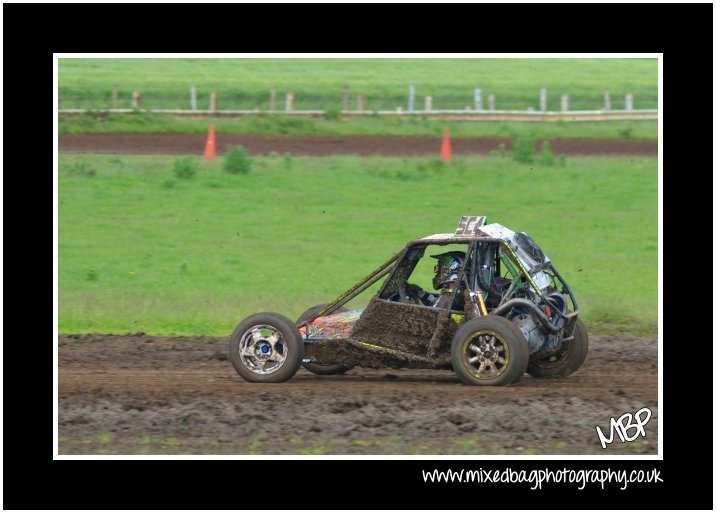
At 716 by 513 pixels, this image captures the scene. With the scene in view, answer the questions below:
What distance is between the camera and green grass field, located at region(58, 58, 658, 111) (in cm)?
3456

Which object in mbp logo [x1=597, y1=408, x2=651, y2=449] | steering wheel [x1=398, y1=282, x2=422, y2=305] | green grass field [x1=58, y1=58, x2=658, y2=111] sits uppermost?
green grass field [x1=58, y1=58, x2=658, y2=111]

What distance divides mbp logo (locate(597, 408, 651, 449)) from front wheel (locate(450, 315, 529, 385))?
1277 mm

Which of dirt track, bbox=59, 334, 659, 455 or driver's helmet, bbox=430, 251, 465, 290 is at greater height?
driver's helmet, bbox=430, 251, 465, 290

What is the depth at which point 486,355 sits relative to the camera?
42.0 ft

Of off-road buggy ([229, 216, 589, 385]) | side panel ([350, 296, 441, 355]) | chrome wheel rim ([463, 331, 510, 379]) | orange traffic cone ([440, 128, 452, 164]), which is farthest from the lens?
orange traffic cone ([440, 128, 452, 164])

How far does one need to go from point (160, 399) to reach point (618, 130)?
77.7ft

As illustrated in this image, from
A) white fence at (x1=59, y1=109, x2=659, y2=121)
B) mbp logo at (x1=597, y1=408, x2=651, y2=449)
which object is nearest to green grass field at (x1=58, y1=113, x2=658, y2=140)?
white fence at (x1=59, y1=109, x2=659, y2=121)

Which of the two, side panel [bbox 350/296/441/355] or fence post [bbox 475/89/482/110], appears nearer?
side panel [bbox 350/296/441/355]

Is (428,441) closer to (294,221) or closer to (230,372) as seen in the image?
(230,372)

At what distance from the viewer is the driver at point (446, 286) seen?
13.3 m

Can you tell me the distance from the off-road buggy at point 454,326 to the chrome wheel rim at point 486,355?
1 cm

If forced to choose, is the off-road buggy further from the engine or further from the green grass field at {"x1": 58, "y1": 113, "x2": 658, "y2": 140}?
the green grass field at {"x1": 58, "y1": 113, "x2": 658, "y2": 140}

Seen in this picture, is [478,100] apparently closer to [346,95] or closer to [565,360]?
[346,95]

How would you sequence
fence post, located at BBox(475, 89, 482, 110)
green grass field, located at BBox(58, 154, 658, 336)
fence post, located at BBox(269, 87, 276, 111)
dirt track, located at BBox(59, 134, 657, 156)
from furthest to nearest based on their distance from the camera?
fence post, located at BBox(475, 89, 482, 110) < fence post, located at BBox(269, 87, 276, 111) < dirt track, located at BBox(59, 134, 657, 156) < green grass field, located at BBox(58, 154, 658, 336)
